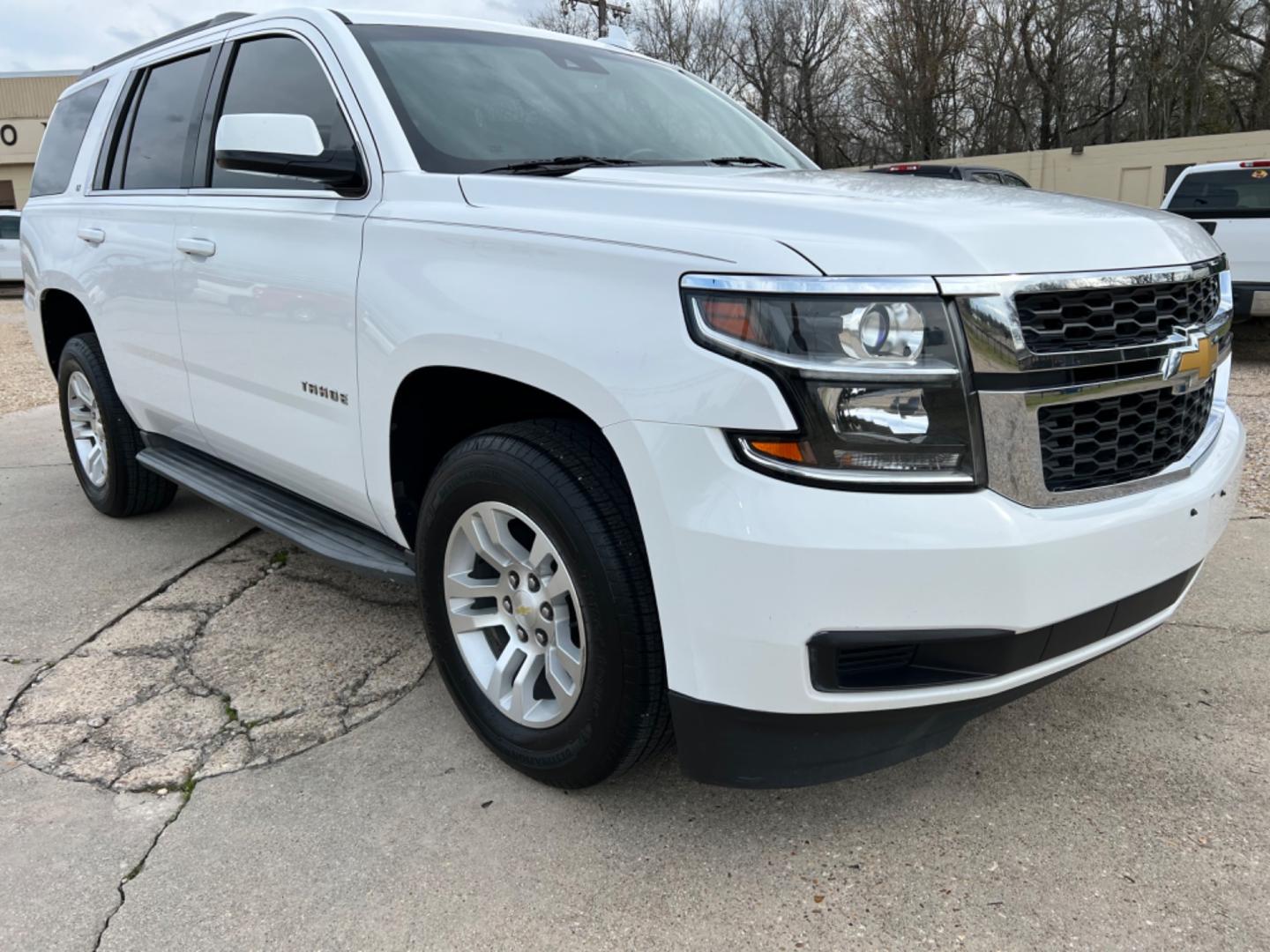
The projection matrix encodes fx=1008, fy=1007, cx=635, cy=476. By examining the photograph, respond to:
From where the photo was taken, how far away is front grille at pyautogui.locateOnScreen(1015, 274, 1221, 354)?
187 cm

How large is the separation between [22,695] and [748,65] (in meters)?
36.4

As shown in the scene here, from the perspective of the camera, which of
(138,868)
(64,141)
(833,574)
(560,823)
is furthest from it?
(64,141)

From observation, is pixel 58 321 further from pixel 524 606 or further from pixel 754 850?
pixel 754 850

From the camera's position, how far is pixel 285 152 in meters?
2.67

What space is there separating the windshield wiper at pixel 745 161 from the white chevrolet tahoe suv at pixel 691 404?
70mm

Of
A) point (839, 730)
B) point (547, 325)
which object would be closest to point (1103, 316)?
point (839, 730)

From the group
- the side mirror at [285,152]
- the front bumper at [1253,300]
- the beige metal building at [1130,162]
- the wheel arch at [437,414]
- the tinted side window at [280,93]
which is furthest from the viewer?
the beige metal building at [1130,162]

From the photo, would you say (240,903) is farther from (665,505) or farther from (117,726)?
(665,505)

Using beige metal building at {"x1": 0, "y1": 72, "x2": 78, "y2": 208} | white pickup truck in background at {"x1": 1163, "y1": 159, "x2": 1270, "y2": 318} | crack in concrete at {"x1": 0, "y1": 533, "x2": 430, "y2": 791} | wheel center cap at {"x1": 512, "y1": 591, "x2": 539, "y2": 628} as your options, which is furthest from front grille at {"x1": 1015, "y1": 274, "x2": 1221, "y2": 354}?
beige metal building at {"x1": 0, "y1": 72, "x2": 78, "y2": 208}

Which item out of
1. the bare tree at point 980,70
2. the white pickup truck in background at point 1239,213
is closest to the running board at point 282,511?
the white pickup truck in background at point 1239,213

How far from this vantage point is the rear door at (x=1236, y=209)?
8.81m

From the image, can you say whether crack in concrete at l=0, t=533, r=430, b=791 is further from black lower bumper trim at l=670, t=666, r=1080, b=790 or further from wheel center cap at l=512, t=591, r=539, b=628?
black lower bumper trim at l=670, t=666, r=1080, b=790

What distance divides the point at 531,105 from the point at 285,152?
29.8 inches

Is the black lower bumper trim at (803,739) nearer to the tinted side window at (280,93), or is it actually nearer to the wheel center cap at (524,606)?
the wheel center cap at (524,606)
